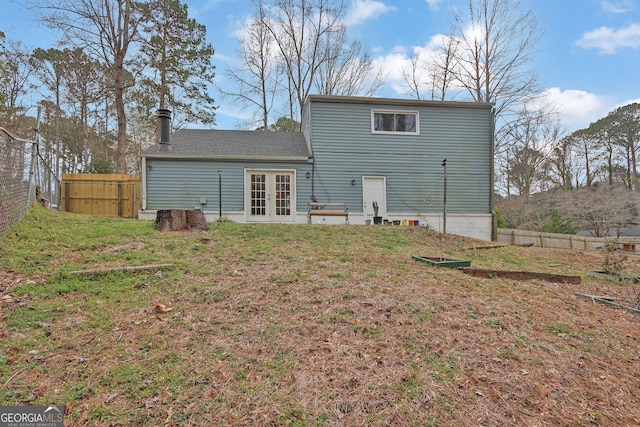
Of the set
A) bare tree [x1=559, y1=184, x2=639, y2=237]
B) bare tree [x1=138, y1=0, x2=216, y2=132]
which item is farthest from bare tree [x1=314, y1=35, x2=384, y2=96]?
bare tree [x1=559, y1=184, x2=639, y2=237]

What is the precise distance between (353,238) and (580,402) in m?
5.13

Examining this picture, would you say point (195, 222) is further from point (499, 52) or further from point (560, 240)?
point (499, 52)

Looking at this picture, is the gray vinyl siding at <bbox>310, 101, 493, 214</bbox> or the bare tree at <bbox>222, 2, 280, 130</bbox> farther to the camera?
the bare tree at <bbox>222, 2, 280, 130</bbox>

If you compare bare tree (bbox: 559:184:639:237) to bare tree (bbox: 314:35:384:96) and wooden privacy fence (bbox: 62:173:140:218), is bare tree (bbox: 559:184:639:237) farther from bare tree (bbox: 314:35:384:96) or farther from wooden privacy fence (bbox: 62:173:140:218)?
wooden privacy fence (bbox: 62:173:140:218)

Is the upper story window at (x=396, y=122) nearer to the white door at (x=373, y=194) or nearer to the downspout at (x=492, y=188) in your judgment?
the white door at (x=373, y=194)

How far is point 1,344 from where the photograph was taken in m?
2.26

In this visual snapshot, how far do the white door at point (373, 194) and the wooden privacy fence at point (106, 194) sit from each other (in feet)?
25.1

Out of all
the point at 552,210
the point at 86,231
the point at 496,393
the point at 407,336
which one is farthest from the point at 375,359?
the point at 552,210

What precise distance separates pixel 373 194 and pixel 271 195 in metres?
3.60

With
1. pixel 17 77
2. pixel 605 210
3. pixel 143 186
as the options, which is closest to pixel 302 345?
pixel 143 186

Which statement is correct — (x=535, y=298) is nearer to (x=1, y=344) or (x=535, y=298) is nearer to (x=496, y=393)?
(x=496, y=393)

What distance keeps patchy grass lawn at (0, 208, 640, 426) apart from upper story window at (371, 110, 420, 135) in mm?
8098

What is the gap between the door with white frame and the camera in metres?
10.9

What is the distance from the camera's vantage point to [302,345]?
2395mm
